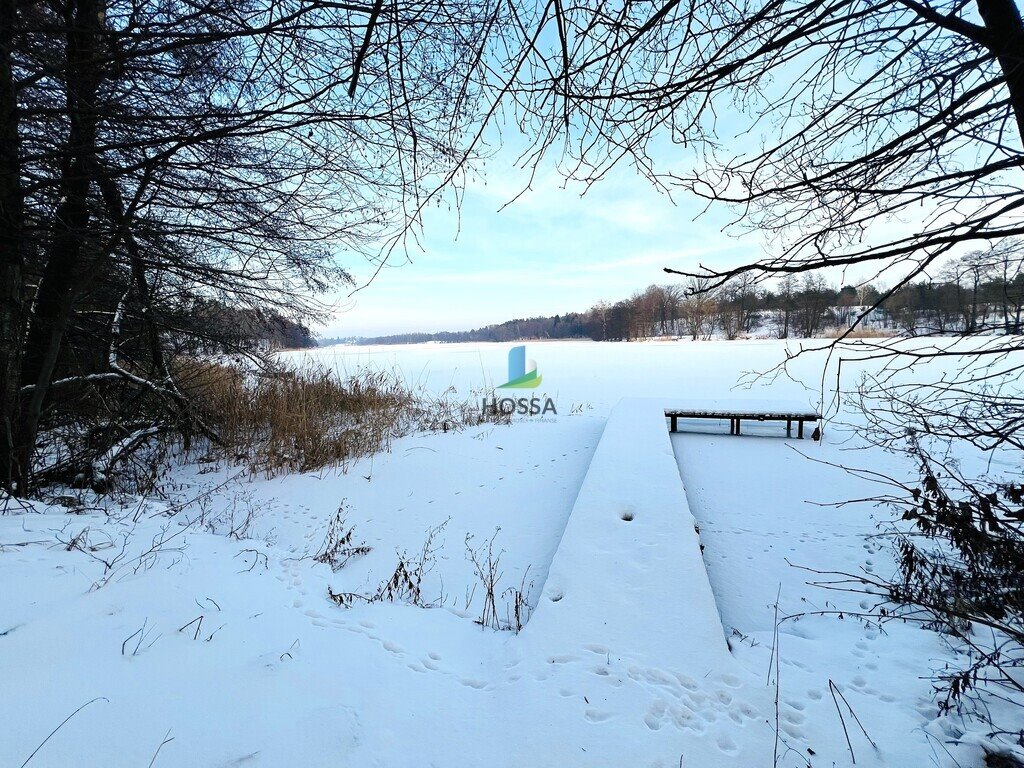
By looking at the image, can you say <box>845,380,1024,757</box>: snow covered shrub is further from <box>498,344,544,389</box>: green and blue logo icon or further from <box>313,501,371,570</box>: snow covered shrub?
<box>498,344,544,389</box>: green and blue logo icon

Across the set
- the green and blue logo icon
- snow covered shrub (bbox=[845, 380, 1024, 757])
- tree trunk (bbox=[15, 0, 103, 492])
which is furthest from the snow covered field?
the green and blue logo icon

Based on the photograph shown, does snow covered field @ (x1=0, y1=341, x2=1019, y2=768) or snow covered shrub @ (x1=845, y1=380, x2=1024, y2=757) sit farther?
snow covered shrub @ (x1=845, y1=380, x2=1024, y2=757)

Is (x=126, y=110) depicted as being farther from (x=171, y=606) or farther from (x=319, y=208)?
(x=171, y=606)

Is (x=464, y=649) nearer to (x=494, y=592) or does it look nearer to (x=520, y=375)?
(x=494, y=592)

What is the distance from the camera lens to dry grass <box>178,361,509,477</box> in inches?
218

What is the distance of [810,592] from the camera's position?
2.76 meters

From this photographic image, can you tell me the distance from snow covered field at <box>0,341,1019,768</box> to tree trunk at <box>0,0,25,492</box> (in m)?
0.78

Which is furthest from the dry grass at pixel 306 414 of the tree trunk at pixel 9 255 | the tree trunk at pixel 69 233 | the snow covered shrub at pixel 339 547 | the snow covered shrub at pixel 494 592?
the snow covered shrub at pixel 494 592

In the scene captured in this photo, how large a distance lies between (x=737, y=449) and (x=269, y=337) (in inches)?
267

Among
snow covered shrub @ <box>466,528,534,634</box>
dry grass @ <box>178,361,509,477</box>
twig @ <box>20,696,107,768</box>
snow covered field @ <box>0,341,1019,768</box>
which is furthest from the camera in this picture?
dry grass @ <box>178,361,509,477</box>

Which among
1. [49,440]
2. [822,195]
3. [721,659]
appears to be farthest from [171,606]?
[49,440]

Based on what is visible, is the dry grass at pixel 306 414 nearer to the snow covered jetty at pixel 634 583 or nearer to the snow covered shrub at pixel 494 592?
the snow covered shrub at pixel 494 592

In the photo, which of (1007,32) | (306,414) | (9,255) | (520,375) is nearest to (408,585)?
(9,255)

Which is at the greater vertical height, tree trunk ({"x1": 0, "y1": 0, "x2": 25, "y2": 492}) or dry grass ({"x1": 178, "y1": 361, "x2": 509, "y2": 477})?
tree trunk ({"x1": 0, "y1": 0, "x2": 25, "y2": 492})
